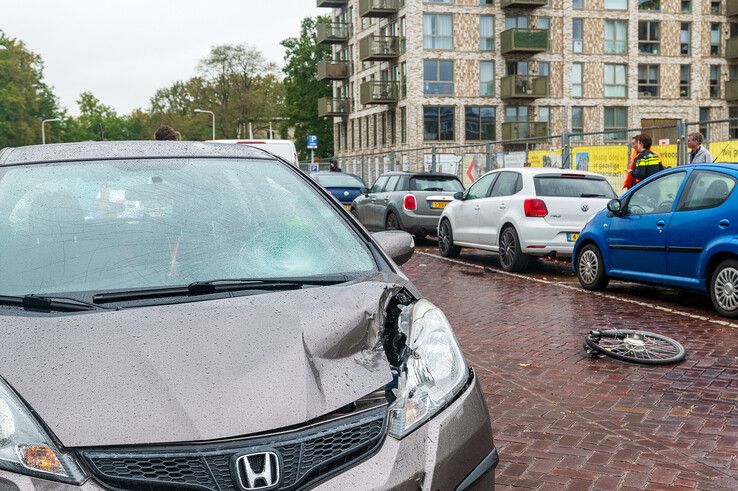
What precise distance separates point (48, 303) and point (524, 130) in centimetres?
4759

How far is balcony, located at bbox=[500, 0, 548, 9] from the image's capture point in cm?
4753

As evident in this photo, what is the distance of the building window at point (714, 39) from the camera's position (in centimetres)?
5225

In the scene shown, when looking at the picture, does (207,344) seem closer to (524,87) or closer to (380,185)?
(380,185)

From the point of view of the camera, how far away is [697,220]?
902cm

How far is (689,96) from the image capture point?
171 feet

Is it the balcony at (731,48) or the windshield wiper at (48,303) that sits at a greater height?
the balcony at (731,48)

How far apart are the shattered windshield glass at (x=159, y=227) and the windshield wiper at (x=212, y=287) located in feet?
0.26

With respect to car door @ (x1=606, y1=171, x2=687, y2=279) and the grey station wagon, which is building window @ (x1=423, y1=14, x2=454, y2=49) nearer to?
the grey station wagon

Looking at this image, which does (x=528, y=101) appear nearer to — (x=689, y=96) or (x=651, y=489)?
(x=689, y=96)

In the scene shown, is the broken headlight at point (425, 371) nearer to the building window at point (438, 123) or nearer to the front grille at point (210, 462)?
the front grille at point (210, 462)

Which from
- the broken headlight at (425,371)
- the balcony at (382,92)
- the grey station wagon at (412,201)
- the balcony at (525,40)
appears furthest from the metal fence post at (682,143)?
the balcony at (382,92)

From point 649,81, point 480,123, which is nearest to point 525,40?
point 480,123

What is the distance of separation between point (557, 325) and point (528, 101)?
4230 centimetres

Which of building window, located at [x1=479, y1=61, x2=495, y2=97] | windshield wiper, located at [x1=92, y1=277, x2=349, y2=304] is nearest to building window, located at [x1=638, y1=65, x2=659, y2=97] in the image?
building window, located at [x1=479, y1=61, x2=495, y2=97]
